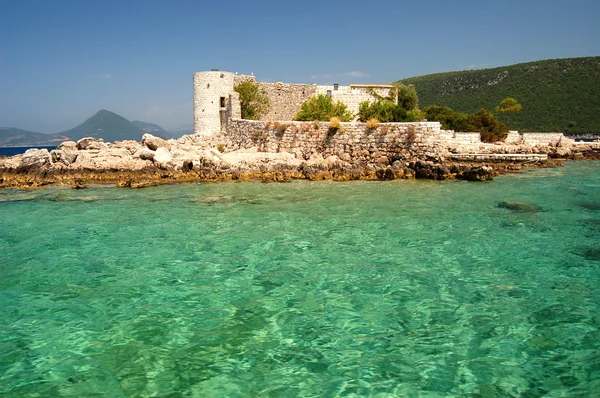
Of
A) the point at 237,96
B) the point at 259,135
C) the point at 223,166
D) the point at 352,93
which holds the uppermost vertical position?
the point at 352,93

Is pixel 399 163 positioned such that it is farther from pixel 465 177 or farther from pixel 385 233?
pixel 385 233

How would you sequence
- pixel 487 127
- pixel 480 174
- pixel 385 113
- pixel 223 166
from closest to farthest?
1. pixel 480 174
2. pixel 223 166
3. pixel 385 113
4. pixel 487 127

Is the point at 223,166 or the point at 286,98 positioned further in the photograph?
the point at 286,98

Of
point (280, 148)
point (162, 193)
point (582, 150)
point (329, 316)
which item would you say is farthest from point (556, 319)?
point (582, 150)

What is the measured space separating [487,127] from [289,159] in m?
15.6

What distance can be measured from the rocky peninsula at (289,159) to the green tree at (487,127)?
179 inches

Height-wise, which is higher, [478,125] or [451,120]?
[451,120]

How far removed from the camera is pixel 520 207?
42.8ft

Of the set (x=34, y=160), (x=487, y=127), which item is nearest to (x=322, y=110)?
(x=487, y=127)

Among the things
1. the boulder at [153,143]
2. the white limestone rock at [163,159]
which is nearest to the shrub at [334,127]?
the white limestone rock at [163,159]

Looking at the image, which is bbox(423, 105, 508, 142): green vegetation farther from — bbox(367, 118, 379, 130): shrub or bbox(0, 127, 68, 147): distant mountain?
bbox(0, 127, 68, 147): distant mountain

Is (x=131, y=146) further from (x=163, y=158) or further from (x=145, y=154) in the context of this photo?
(x=163, y=158)

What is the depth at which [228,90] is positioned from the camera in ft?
90.9

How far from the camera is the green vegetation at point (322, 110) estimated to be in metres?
25.6
